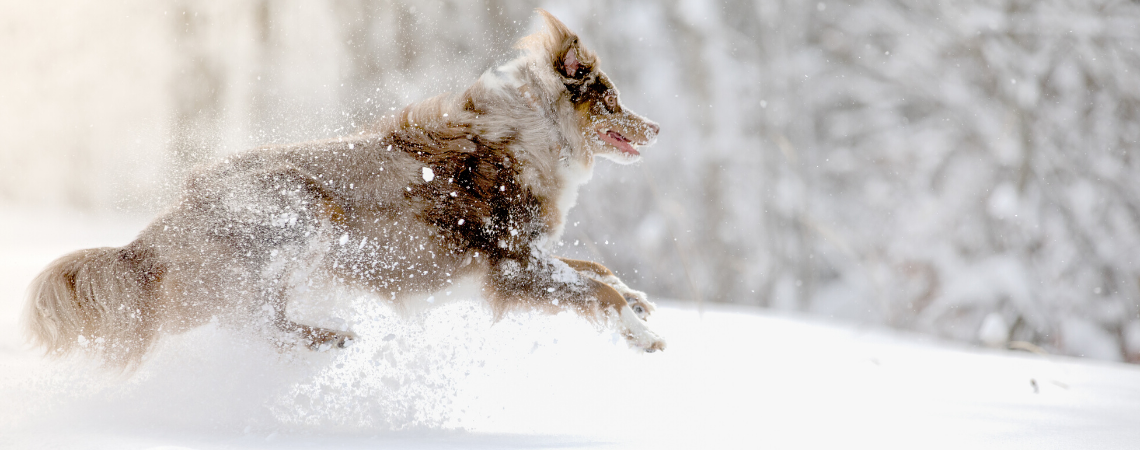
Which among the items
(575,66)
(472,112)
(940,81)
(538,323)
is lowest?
(538,323)

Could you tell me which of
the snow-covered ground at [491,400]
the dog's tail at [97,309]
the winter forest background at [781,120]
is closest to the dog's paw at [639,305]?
the snow-covered ground at [491,400]

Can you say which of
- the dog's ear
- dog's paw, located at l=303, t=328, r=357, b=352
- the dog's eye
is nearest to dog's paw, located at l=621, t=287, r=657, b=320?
the dog's eye

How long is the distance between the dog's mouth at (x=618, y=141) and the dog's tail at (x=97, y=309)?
7.19 feet

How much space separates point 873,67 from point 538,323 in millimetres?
9607

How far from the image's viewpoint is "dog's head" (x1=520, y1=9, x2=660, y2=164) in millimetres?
3748

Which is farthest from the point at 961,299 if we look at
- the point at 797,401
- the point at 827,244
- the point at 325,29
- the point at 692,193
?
the point at 325,29

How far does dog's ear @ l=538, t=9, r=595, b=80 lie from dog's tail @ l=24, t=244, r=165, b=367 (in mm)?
2079

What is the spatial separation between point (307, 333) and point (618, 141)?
73.3 inches

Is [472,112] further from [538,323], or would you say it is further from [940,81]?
[940,81]

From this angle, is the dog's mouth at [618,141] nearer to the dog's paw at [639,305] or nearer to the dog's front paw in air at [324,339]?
the dog's paw at [639,305]

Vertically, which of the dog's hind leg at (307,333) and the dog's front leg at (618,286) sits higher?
the dog's front leg at (618,286)

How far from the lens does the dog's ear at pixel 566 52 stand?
12.2 feet

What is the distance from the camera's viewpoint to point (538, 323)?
11.8ft

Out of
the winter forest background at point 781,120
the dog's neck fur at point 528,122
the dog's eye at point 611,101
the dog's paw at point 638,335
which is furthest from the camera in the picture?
the winter forest background at point 781,120
